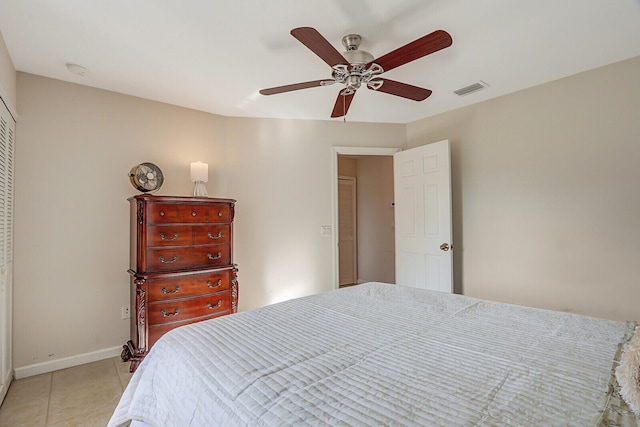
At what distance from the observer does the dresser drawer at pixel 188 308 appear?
2484 millimetres

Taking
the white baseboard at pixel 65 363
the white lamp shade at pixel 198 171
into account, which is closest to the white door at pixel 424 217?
the white lamp shade at pixel 198 171

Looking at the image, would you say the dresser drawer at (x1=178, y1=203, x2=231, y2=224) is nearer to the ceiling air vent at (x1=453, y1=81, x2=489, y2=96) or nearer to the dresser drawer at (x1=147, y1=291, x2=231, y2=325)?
the dresser drawer at (x1=147, y1=291, x2=231, y2=325)

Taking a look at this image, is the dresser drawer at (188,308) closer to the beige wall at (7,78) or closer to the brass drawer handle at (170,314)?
the brass drawer handle at (170,314)

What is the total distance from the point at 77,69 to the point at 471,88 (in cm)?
329

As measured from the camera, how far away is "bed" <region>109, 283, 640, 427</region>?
726 mm

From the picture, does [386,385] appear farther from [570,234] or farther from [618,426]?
[570,234]

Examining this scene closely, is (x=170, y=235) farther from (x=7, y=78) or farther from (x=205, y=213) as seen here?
(x=7, y=78)

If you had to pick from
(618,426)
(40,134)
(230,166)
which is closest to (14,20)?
(40,134)

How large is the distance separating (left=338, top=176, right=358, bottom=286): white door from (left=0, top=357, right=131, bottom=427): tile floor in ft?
12.0

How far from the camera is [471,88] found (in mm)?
2852

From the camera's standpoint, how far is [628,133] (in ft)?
7.78

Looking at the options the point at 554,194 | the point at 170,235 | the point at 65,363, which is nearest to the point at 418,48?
the point at 554,194

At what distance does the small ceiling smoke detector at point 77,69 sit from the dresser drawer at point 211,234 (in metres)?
1.47

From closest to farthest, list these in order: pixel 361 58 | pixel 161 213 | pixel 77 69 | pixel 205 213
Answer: pixel 361 58 < pixel 77 69 < pixel 161 213 < pixel 205 213
